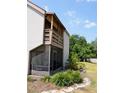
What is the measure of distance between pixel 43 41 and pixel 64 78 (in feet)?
1.07

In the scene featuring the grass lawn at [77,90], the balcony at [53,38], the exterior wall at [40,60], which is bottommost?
the grass lawn at [77,90]

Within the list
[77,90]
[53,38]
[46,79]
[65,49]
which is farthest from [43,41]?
[77,90]

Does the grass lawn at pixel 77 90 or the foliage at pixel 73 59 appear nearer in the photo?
the grass lawn at pixel 77 90

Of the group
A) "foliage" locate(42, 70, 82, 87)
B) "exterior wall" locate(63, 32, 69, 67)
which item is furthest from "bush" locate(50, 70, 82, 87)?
"exterior wall" locate(63, 32, 69, 67)

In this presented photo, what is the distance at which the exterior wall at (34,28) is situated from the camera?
1.86 meters

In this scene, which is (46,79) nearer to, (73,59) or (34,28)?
(73,59)

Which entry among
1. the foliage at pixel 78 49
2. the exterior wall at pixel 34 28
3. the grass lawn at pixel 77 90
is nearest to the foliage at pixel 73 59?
the foliage at pixel 78 49

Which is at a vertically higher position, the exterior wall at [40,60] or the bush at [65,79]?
the exterior wall at [40,60]

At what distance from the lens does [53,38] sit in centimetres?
188

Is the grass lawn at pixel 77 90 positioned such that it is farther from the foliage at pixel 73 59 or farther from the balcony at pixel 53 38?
the balcony at pixel 53 38

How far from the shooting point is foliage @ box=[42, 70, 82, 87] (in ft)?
5.92
